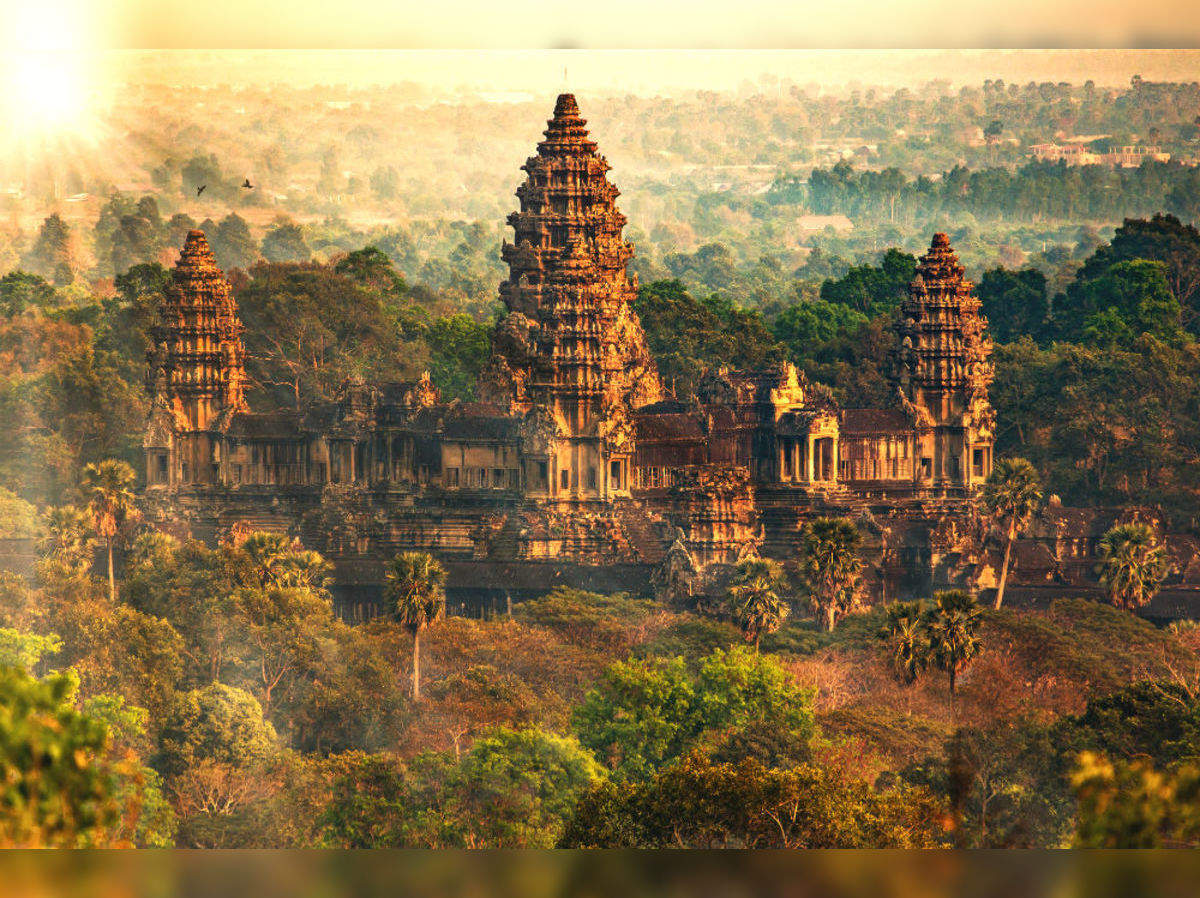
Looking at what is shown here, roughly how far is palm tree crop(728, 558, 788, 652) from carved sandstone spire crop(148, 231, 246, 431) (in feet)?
51.1

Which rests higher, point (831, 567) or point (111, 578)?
point (111, 578)

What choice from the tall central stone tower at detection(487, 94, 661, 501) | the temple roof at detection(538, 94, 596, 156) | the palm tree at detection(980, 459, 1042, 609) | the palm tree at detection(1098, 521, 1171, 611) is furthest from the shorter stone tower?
the palm tree at detection(1098, 521, 1171, 611)

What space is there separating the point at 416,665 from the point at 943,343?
21861 millimetres

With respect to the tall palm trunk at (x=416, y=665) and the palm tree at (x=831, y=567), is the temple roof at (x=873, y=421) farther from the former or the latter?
the tall palm trunk at (x=416, y=665)

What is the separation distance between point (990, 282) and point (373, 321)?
14.6 metres

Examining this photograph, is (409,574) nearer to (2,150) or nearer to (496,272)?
(2,150)

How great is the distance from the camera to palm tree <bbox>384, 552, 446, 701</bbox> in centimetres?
4900

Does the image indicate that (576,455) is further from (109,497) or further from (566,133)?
(566,133)

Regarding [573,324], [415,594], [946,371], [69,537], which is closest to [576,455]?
[573,324]

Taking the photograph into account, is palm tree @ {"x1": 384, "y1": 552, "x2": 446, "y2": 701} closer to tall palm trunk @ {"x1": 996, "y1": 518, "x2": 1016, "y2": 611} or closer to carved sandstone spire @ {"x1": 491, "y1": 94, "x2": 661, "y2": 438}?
carved sandstone spire @ {"x1": 491, "y1": 94, "x2": 661, "y2": 438}

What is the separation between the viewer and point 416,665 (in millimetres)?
45844

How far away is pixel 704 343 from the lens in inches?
2778

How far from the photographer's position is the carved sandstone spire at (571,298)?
199ft

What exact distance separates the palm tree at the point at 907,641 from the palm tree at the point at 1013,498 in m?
10.0
